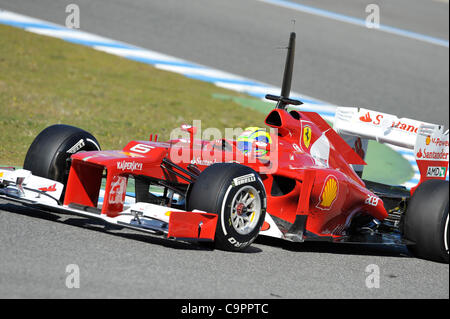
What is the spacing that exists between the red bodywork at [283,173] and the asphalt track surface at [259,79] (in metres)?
0.27

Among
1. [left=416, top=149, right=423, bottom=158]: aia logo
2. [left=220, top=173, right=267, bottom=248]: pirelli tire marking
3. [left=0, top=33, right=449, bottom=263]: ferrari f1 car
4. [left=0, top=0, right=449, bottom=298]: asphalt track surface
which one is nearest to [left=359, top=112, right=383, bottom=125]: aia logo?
[left=0, top=33, right=449, bottom=263]: ferrari f1 car

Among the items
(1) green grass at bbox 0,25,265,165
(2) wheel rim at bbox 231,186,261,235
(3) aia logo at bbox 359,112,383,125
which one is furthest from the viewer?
(1) green grass at bbox 0,25,265,165

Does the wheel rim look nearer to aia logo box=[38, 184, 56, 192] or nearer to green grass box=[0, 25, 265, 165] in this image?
aia logo box=[38, 184, 56, 192]

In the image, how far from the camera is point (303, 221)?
614 centimetres

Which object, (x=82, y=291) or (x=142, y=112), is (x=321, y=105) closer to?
(x=142, y=112)

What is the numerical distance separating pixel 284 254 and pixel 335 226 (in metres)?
0.84

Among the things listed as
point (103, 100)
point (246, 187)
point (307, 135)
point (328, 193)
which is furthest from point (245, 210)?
point (103, 100)

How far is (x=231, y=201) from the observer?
562cm

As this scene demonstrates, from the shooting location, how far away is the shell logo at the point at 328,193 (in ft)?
20.7

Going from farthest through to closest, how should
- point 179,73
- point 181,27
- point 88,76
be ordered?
1. point 181,27
2. point 179,73
3. point 88,76

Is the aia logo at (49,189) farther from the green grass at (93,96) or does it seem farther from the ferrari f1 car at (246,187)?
the green grass at (93,96)

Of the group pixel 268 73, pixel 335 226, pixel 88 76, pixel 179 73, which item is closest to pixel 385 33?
pixel 268 73

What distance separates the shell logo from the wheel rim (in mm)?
706

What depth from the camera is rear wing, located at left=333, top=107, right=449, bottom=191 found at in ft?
23.5
